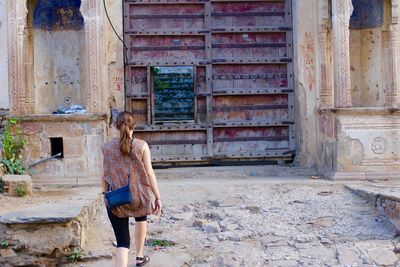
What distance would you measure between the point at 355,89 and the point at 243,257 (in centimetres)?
537

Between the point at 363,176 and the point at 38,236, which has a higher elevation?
the point at 363,176

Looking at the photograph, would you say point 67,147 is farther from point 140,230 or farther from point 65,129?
point 140,230

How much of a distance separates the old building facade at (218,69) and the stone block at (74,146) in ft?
3.19

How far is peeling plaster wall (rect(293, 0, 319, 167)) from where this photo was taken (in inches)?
374

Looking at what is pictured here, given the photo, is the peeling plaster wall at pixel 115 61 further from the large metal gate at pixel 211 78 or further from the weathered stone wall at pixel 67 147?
the weathered stone wall at pixel 67 147

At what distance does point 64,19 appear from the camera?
31.2ft

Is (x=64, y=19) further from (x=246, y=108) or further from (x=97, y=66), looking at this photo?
(x=246, y=108)

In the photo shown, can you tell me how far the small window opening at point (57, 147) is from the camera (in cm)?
835

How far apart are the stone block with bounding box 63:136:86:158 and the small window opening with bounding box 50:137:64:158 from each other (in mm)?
123

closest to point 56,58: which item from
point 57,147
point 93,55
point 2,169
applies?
point 93,55

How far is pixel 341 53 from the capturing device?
28.3 ft

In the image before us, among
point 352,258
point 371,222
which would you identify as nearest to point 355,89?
point 371,222

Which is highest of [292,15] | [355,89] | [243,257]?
[292,15]

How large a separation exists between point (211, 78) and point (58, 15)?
9.33 feet
